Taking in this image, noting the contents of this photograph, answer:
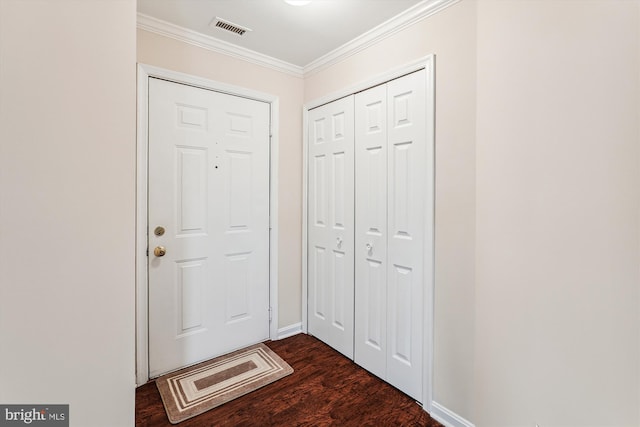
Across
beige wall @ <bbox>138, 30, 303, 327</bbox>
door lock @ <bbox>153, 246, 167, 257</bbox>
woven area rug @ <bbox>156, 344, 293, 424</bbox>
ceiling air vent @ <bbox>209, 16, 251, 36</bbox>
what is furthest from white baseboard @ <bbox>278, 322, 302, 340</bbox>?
ceiling air vent @ <bbox>209, 16, 251, 36</bbox>

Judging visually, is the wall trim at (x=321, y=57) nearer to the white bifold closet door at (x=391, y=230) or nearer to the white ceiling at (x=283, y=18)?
the white ceiling at (x=283, y=18)

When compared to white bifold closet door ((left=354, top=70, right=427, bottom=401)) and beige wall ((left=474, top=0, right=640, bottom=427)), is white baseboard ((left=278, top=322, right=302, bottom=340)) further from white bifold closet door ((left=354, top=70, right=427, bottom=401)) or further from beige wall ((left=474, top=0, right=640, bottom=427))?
beige wall ((left=474, top=0, right=640, bottom=427))

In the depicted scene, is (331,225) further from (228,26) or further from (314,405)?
(228,26)

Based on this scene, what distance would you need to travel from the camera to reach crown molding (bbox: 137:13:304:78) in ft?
6.26

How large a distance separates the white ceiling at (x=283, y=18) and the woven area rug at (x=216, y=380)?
2438 mm

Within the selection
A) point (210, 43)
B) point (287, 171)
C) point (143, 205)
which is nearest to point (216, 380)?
point (143, 205)

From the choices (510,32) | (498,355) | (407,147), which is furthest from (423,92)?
(498,355)

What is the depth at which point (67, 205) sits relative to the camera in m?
0.79

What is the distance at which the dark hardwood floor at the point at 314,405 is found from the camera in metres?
1.63

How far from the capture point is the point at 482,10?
51.4 inches

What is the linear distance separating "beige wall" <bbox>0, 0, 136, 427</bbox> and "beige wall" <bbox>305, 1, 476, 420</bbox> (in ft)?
4.95

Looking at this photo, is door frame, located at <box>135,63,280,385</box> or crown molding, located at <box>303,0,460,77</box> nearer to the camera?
crown molding, located at <box>303,0,460,77</box>

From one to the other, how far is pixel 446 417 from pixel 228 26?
2.82m

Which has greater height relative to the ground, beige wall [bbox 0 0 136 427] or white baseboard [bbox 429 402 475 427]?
beige wall [bbox 0 0 136 427]
